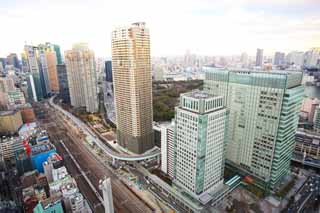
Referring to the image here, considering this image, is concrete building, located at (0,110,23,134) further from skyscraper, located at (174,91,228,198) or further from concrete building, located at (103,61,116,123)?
skyscraper, located at (174,91,228,198)

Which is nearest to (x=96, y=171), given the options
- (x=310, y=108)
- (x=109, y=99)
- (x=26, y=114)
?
(x=26, y=114)

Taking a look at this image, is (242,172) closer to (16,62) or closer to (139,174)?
(139,174)

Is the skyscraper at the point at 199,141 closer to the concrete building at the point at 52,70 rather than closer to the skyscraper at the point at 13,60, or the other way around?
the concrete building at the point at 52,70

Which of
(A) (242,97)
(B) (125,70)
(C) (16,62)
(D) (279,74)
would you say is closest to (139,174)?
(B) (125,70)

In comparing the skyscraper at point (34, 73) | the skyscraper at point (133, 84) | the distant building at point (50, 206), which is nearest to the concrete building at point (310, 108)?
the skyscraper at point (133, 84)

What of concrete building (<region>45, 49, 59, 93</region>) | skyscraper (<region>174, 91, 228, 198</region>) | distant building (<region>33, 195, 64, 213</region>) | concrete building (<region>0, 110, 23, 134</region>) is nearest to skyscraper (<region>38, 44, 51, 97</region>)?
concrete building (<region>45, 49, 59, 93</region>)

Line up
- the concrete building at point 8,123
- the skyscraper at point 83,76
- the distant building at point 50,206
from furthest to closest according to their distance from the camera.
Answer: the skyscraper at point 83,76 < the concrete building at point 8,123 < the distant building at point 50,206
